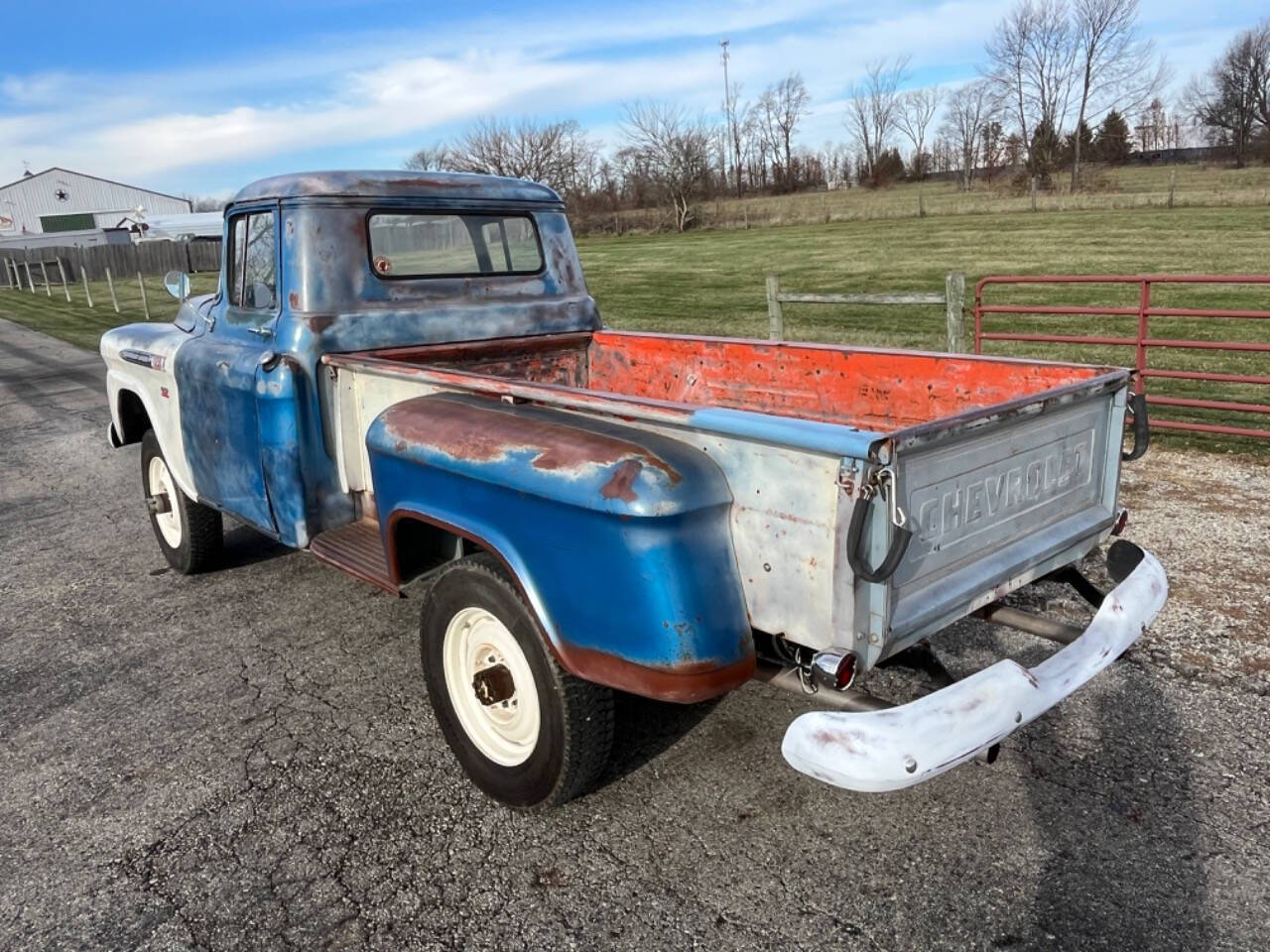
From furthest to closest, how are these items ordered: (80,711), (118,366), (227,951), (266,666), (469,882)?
(118,366), (266,666), (80,711), (469,882), (227,951)

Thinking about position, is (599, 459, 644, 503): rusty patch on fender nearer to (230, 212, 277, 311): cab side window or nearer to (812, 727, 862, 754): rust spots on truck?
(812, 727, 862, 754): rust spots on truck

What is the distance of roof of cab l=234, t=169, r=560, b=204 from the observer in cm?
414

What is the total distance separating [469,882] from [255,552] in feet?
11.3

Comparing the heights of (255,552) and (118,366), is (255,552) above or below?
below

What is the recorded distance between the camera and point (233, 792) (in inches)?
129

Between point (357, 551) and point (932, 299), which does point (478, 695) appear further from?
point (932, 299)

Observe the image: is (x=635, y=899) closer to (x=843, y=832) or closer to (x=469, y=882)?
(x=469, y=882)

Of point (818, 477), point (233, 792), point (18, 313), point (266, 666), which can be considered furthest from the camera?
point (18, 313)

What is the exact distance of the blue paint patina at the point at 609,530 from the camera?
241 centimetres

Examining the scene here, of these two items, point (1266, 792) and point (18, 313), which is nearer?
point (1266, 792)

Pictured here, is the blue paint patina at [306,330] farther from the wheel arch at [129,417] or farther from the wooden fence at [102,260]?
the wooden fence at [102,260]

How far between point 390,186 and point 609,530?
253cm

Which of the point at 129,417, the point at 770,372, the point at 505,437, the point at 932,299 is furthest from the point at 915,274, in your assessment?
the point at 505,437

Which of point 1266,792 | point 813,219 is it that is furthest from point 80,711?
point 813,219
